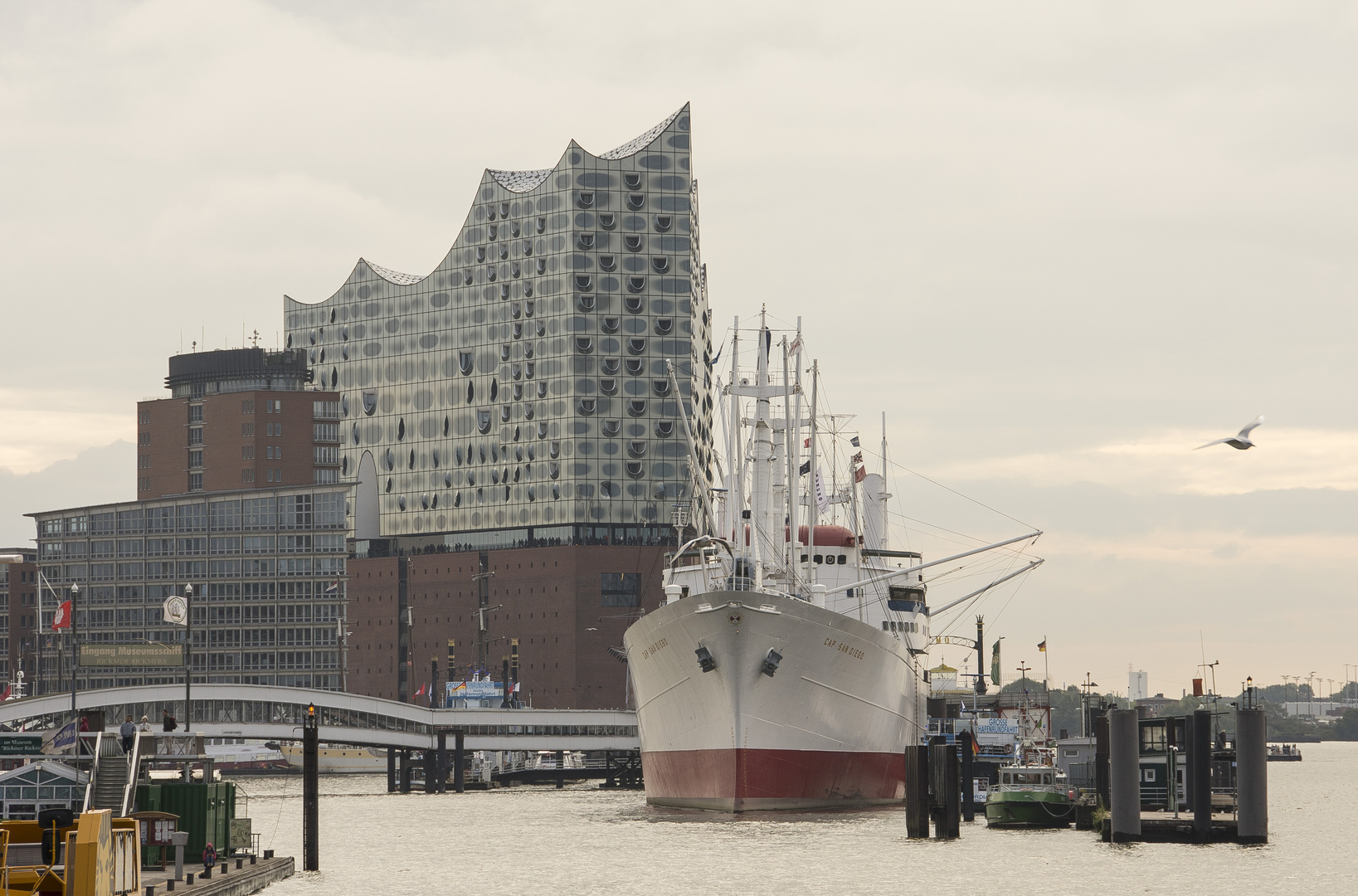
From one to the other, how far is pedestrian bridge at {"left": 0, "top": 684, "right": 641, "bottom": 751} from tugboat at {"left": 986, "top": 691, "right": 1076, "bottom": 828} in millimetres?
67866

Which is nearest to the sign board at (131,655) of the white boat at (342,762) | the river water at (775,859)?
the white boat at (342,762)

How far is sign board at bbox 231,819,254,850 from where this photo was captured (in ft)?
185

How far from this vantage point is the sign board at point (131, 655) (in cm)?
16900

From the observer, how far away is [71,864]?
34.4 m

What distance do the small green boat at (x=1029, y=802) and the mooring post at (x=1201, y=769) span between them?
42.1 feet

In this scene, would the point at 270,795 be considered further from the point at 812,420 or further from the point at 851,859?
the point at 851,859

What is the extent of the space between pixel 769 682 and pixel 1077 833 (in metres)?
15.0

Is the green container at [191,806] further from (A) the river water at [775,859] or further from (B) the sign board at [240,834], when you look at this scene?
(B) the sign board at [240,834]

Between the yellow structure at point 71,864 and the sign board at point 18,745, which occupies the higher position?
the sign board at point 18,745

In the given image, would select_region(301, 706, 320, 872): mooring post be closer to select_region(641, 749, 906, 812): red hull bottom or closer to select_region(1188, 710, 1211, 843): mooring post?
select_region(641, 749, 906, 812): red hull bottom

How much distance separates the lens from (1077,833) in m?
78.7

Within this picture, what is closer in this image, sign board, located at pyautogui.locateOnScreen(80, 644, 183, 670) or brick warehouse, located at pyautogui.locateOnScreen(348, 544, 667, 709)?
sign board, located at pyautogui.locateOnScreen(80, 644, 183, 670)

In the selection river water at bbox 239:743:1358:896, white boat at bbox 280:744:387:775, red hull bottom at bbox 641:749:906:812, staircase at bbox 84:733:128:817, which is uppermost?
staircase at bbox 84:733:128:817

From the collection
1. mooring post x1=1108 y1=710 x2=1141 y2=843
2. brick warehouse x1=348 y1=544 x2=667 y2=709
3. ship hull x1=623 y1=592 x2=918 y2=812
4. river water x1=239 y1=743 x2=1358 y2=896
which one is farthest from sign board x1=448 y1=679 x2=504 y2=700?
mooring post x1=1108 y1=710 x2=1141 y2=843
